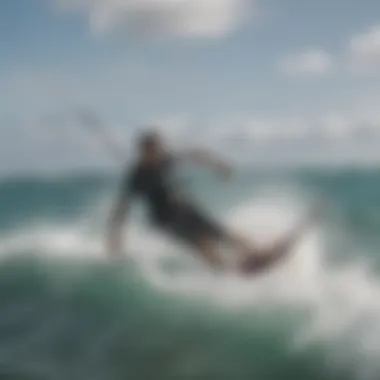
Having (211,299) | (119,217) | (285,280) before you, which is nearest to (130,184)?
(119,217)

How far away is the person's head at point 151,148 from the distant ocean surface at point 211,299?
0.63 feet

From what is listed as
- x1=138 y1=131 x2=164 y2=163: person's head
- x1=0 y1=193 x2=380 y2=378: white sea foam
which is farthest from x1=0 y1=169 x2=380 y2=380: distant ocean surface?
x1=138 y1=131 x2=164 y2=163: person's head

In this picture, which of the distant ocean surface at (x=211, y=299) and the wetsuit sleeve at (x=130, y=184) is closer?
the distant ocean surface at (x=211, y=299)

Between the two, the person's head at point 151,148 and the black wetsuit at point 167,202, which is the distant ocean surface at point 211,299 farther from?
the person's head at point 151,148

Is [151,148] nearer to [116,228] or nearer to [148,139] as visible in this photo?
[148,139]

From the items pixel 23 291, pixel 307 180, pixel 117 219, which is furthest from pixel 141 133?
pixel 23 291

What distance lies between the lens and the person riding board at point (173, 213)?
3582 mm

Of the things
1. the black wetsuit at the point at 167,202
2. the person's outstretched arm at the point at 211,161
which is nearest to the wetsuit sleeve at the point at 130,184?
the black wetsuit at the point at 167,202

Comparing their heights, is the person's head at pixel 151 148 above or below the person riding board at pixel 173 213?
above

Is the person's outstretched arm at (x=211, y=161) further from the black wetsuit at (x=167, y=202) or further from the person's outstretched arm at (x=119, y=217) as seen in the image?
the person's outstretched arm at (x=119, y=217)

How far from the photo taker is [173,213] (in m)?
3.68

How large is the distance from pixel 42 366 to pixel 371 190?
1.72 m

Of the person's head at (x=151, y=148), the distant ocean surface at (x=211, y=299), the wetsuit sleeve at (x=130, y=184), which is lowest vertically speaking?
the distant ocean surface at (x=211, y=299)

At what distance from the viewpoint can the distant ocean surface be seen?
11.4 feet
